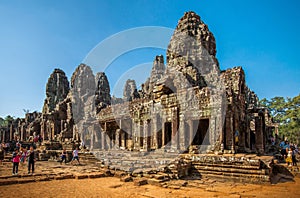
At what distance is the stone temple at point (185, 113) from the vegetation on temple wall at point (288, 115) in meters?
4.17

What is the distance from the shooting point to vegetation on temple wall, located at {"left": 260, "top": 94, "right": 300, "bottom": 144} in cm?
A: 2837

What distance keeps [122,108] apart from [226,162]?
480 inches

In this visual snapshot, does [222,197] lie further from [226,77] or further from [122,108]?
[122,108]

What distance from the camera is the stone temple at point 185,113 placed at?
13039 mm

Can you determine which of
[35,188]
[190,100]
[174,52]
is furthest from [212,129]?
[174,52]

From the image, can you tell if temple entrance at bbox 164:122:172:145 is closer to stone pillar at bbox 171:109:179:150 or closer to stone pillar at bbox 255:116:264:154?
stone pillar at bbox 171:109:179:150

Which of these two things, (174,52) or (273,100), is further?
(273,100)

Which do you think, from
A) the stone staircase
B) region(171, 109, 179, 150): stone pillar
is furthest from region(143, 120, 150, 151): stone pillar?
the stone staircase

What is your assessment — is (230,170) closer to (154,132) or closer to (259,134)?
(154,132)

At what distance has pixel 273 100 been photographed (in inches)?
1388

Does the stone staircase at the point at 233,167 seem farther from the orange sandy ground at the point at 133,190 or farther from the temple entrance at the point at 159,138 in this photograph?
the temple entrance at the point at 159,138

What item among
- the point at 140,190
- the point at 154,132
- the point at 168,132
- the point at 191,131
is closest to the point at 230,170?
the point at 140,190

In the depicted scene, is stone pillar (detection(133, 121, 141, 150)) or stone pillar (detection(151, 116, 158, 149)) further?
stone pillar (detection(133, 121, 141, 150))

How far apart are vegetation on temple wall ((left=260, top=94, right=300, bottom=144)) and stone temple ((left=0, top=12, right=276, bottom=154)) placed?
4174 mm
